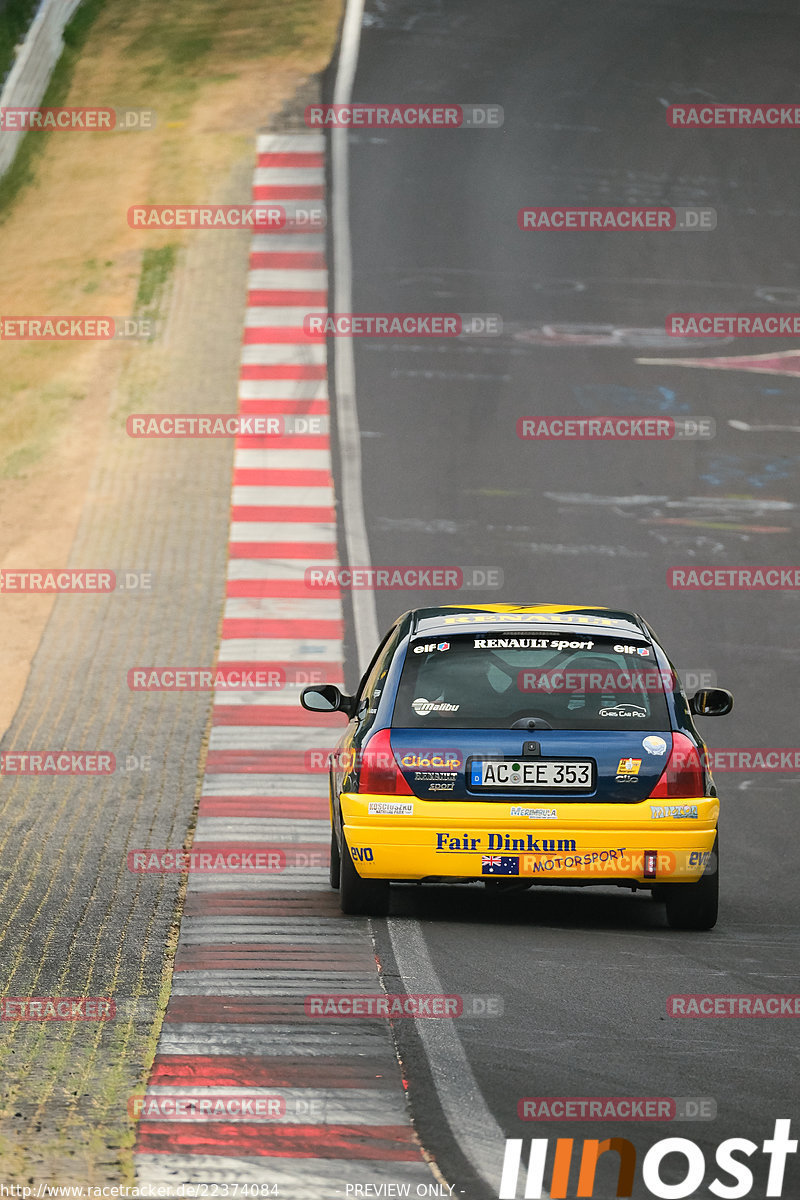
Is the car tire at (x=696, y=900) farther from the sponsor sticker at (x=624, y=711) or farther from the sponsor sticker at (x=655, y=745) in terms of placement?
the sponsor sticker at (x=624, y=711)

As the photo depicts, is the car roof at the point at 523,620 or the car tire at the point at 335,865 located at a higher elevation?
the car roof at the point at 523,620

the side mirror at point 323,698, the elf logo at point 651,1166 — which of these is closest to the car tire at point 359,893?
the side mirror at point 323,698

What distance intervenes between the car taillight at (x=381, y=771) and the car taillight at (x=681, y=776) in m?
1.19

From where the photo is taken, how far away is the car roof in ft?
28.9

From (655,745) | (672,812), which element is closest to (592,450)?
(655,745)

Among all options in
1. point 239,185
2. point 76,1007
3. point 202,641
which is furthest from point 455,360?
point 76,1007

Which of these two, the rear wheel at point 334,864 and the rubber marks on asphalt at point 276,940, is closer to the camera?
the rubber marks on asphalt at point 276,940

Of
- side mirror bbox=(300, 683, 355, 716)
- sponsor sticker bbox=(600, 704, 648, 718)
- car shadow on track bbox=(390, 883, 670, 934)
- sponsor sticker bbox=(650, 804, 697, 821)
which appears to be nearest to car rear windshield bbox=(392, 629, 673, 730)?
sponsor sticker bbox=(600, 704, 648, 718)

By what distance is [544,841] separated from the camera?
318 inches

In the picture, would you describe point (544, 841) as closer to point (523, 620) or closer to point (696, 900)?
point (696, 900)

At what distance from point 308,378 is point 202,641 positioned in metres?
7.16

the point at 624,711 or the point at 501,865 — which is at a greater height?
the point at 624,711

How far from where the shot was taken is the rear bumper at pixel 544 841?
26.5 ft

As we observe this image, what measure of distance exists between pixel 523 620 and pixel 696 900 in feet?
5.40
